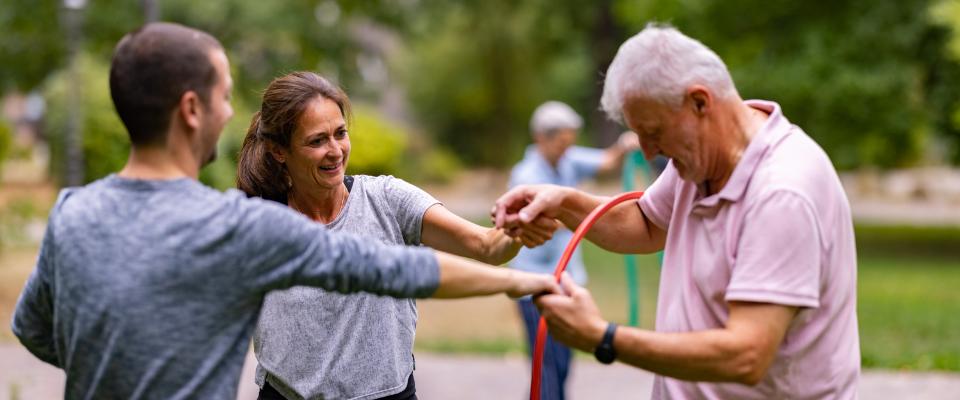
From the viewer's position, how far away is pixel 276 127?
354 cm

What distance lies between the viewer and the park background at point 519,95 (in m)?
11.3

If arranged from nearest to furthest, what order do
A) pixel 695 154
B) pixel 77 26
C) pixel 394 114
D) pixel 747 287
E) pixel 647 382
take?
pixel 747 287
pixel 695 154
pixel 647 382
pixel 77 26
pixel 394 114

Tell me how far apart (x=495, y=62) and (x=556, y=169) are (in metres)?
24.8

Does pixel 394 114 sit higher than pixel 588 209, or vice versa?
pixel 588 209

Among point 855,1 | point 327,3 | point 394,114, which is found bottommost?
point 394,114

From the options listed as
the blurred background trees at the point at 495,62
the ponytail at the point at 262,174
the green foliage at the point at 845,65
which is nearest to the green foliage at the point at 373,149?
the blurred background trees at the point at 495,62

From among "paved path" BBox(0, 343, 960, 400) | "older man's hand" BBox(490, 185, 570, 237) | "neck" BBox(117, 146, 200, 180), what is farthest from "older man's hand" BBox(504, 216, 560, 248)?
"paved path" BBox(0, 343, 960, 400)

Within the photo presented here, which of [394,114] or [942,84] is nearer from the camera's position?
[942,84]

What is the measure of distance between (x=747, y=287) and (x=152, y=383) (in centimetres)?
139

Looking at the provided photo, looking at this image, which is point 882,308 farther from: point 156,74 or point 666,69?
point 156,74

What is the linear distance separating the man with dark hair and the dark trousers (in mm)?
4059

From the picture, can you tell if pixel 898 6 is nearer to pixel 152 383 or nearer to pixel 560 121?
pixel 560 121

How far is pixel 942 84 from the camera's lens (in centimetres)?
1739

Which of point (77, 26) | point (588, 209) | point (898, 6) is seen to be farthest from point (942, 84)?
point (588, 209)
